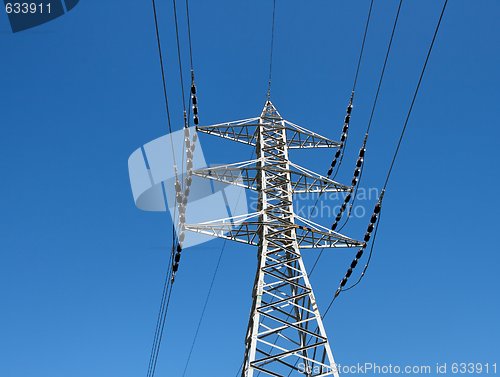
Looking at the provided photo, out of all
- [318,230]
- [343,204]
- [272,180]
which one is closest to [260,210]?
[272,180]

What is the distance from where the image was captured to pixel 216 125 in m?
19.0

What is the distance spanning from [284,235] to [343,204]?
4.36 m

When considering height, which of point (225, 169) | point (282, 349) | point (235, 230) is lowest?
point (282, 349)

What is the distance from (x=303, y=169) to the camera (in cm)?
1761

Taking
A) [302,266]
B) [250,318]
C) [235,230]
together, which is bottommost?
[250,318]

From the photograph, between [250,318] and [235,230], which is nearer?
[250,318]

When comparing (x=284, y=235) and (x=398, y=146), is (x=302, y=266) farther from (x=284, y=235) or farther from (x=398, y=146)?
(x=398, y=146)

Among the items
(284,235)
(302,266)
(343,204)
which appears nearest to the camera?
(302,266)

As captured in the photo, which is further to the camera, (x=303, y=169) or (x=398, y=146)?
(x=303, y=169)

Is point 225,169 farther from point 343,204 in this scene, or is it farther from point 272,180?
point 343,204

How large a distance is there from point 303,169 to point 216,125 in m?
3.68

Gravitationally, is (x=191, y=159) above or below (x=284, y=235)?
above

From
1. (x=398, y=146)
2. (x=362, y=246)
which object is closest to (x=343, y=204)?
(x=362, y=246)

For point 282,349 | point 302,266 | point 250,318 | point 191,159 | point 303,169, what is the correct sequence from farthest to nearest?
point 303,169
point 191,159
point 302,266
point 250,318
point 282,349
